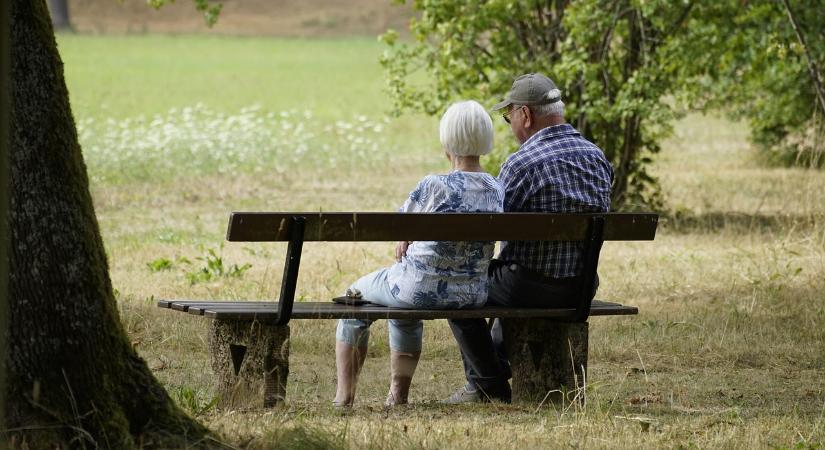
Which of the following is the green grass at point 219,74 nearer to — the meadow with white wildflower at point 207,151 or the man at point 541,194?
the meadow with white wildflower at point 207,151

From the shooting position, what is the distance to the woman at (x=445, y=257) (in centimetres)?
572

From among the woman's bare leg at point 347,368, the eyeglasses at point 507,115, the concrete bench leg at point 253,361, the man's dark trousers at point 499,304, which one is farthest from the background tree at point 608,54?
the concrete bench leg at point 253,361

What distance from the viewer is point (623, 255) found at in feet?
36.2

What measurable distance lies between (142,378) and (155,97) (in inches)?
1216

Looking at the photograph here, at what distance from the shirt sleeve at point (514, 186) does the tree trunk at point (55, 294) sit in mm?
2102

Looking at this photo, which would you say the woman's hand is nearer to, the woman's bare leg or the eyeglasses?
the woman's bare leg

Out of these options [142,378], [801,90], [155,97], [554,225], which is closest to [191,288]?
[554,225]

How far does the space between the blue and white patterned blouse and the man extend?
0.79 ft

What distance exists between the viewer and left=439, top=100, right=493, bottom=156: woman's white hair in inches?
224

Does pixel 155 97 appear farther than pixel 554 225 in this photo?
Yes

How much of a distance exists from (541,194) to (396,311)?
0.91 m

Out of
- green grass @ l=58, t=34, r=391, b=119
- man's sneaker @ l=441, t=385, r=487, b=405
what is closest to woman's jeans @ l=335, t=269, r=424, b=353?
man's sneaker @ l=441, t=385, r=487, b=405

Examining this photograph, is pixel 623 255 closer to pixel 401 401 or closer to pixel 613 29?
pixel 613 29

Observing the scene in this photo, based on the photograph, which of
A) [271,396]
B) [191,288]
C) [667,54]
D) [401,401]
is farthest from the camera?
[667,54]
